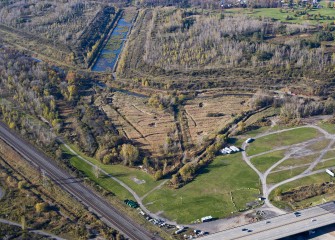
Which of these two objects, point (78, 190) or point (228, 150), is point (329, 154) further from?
point (78, 190)

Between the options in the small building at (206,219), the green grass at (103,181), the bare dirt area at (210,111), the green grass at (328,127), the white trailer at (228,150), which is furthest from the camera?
the bare dirt area at (210,111)

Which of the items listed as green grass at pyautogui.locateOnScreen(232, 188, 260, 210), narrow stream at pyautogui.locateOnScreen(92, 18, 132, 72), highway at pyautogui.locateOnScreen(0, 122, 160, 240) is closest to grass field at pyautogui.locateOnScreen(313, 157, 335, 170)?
green grass at pyautogui.locateOnScreen(232, 188, 260, 210)

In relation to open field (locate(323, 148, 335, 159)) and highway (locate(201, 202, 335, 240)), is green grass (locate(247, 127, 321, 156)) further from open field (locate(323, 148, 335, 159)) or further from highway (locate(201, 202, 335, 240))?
highway (locate(201, 202, 335, 240))

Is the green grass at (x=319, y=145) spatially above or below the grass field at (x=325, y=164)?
below

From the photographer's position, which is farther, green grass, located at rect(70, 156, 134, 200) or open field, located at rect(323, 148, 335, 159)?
open field, located at rect(323, 148, 335, 159)

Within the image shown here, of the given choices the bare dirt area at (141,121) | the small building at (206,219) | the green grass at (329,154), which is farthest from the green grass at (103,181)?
the green grass at (329,154)

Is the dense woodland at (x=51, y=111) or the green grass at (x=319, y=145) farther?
the dense woodland at (x=51, y=111)

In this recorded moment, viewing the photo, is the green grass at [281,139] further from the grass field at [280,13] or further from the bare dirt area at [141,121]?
the grass field at [280,13]
